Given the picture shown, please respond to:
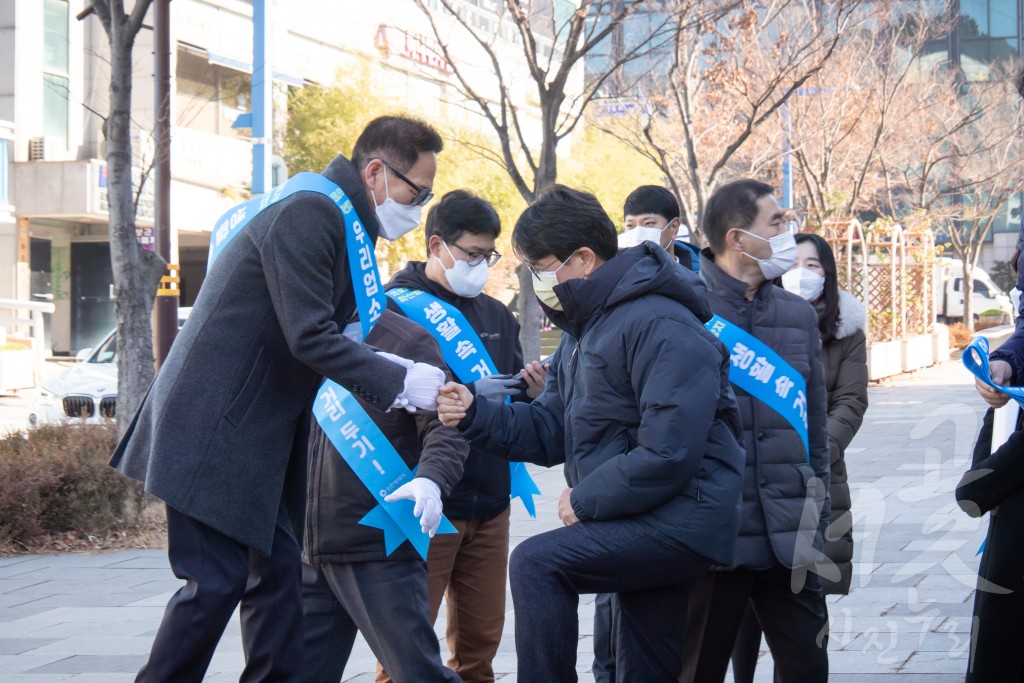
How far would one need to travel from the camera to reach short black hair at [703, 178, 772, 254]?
3.92 metres

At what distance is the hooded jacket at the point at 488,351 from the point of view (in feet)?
13.8

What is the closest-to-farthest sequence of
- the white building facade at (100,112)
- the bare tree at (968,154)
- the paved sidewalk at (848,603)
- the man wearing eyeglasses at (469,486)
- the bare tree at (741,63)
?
the man wearing eyeglasses at (469,486), the paved sidewalk at (848,603), the bare tree at (741,63), the bare tree at (968,154), the white building facade at (100,112)

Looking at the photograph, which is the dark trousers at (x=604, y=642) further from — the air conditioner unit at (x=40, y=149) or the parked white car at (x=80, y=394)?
the air conditioner unit at (x=40, y=149)

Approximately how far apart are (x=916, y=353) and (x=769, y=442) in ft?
65.5

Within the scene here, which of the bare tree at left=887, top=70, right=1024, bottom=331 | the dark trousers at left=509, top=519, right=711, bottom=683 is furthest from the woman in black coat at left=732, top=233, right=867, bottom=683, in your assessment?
the bare tree at left=887, top=70, right=1024, bottom=331

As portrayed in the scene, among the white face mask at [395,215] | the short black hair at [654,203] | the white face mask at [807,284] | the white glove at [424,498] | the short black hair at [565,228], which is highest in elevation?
the short black hair at [654,203]

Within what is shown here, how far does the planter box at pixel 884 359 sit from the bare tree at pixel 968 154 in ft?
19.1

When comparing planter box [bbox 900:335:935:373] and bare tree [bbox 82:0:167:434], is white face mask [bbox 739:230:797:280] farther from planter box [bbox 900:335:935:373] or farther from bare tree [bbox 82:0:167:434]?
planter box [bbox 900:335:935:373]

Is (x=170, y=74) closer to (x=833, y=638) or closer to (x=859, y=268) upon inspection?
(x=833, y=638)

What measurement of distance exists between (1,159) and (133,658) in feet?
79.1

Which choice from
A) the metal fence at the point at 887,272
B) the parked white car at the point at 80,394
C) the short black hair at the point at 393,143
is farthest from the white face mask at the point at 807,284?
the metal fence at the point at 887,272

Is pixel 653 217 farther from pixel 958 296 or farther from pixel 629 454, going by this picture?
pixel 958 296

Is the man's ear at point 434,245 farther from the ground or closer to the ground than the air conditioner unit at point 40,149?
closer to the ground

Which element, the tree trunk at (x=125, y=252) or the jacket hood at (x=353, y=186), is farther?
the tree trunk at (x=125, y=252)
